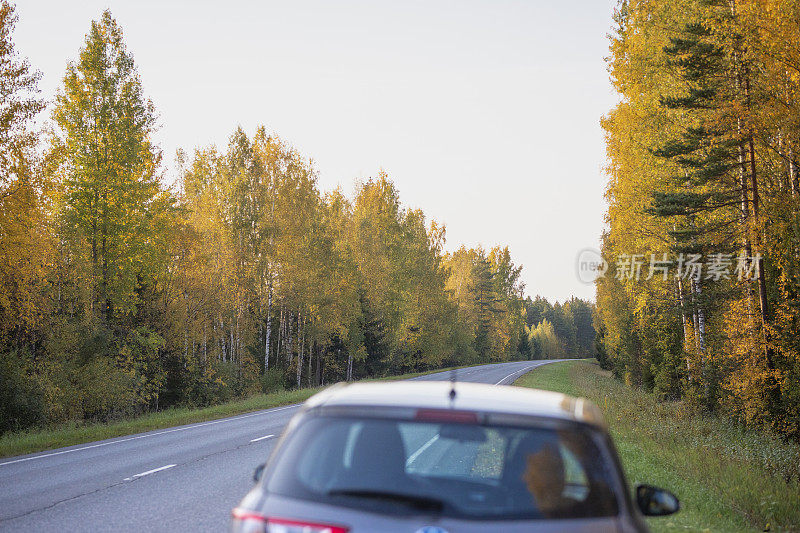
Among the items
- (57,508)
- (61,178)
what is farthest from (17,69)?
(57,508)

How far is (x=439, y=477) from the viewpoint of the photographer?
3137 millimetres

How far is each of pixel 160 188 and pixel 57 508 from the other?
20.9 m

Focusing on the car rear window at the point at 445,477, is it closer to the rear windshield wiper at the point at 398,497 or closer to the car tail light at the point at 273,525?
the rear windshield wiper at the point at 398,497

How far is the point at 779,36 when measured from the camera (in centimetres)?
1409

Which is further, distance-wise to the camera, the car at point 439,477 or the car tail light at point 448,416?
the car tail light at point 448,416

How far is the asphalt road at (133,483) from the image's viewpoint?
7.12 metres

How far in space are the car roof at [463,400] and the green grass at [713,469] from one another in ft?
16.8

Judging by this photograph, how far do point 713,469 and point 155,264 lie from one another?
869 inches

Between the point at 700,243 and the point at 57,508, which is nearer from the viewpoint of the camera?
the point at 57,508

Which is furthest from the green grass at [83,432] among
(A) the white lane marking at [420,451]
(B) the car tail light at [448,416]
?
(B) the car tail light at [448,416]

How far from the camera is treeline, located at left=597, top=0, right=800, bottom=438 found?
1584 cm

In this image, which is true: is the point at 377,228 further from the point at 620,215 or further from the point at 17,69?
the point at 17,69

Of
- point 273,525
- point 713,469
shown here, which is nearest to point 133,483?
point 273,525

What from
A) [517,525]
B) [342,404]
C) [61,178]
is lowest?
[517,525]
